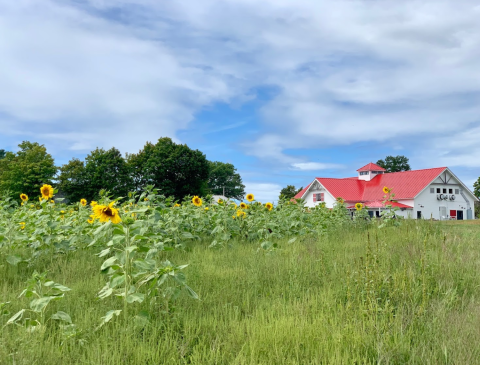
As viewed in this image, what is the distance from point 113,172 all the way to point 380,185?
32.8 metres

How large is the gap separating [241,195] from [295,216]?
6824 centimetres

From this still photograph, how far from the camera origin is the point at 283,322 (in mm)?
3477

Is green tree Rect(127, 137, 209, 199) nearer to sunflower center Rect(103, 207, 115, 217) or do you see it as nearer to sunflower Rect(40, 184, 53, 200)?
sunflower Rect(40, 184, 53, 200)

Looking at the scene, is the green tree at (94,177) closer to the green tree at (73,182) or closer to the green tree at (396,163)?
the green tree at (73,182)

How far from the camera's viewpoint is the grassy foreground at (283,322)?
3029mm

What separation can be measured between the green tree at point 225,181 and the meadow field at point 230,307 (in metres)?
65.7

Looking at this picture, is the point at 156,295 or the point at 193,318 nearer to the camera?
the point at 193,318

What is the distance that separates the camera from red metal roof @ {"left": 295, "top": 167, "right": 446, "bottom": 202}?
42.9 metres

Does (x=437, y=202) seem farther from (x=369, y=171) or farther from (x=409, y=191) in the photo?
(x=369, y=171)

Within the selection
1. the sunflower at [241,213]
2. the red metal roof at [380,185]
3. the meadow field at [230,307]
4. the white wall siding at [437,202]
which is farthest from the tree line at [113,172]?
the meadow field at [230,307]

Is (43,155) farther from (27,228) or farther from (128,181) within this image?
(27,228)

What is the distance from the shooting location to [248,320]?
3.63 m

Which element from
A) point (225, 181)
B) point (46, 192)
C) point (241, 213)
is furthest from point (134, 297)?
point (225, 181)

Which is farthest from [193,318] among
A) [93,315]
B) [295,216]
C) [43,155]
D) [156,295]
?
[43,155]
